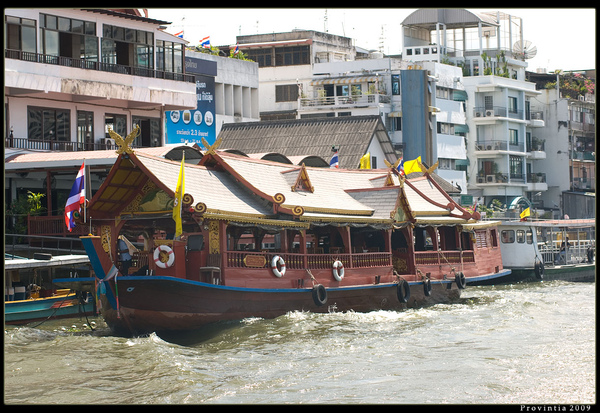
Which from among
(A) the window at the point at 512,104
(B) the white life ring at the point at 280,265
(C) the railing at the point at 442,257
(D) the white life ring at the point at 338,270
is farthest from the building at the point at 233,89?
(B) the white life ring at the point at 280,265

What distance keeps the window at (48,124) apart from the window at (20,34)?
1863mm

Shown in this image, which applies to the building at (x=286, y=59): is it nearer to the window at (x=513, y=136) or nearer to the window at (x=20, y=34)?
the window at (x=513, y=136)

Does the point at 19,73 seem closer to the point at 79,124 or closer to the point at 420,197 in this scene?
the point at 79,124

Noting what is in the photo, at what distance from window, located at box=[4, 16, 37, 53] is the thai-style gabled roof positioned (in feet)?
44.4

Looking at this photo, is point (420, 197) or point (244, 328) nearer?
point (244, 328)

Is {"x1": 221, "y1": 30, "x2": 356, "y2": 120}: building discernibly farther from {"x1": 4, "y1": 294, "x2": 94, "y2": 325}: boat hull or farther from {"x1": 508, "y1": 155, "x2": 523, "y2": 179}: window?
{"x1": 4, "y1": 294, "x2": 94, "y2": 325}: boat hull

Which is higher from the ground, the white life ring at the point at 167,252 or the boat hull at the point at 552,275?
the white life ring at the point at 167,252

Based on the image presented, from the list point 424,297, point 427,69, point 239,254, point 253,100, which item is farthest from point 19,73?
point 427,69

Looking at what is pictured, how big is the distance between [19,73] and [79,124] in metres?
3.53

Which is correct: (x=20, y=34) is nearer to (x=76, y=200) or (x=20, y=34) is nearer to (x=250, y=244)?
(x=250, y=244)

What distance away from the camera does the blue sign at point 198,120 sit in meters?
43.1

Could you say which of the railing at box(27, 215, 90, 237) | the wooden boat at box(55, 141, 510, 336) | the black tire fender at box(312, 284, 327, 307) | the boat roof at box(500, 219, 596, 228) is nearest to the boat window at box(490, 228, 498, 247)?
the boat roof at box(500, 219, 596, 228)

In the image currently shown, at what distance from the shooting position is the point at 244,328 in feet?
66.5

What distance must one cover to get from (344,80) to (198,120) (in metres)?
8.82
